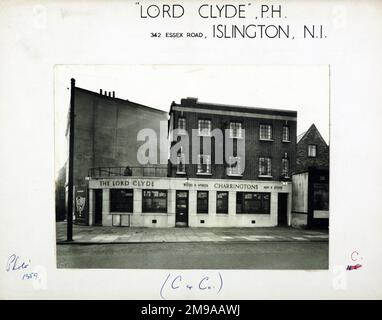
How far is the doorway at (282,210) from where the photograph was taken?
26.3 feet

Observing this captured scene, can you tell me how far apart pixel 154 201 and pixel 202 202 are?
181cm

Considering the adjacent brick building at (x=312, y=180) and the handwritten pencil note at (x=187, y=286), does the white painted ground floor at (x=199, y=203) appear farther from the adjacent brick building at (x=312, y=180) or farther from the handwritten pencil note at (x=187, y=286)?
the handwritten pencil note at (x=187, y=286)

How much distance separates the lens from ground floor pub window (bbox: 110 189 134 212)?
10.6 metres

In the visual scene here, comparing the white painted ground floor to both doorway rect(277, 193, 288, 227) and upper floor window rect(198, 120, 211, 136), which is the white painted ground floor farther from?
upper floor window rect(198, 120, 211, 136)

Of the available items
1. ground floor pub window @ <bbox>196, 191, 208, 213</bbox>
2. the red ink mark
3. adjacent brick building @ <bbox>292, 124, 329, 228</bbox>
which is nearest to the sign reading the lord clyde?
ground floor pub window @ <bbox>196, 191, 208, 213</bbox>

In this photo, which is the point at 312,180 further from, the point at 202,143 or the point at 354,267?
the point at 202,143

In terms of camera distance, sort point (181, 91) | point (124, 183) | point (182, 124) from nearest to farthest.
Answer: point (181, 91) → point (182, 124) → point (124, 183)

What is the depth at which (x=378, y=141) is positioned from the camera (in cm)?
411

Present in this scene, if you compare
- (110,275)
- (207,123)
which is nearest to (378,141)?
(207,123)

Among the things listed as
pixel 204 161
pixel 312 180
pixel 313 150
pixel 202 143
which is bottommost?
pixel 312 180

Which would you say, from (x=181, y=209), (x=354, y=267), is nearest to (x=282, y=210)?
(x=181, y=209)

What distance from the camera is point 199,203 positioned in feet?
26.7
